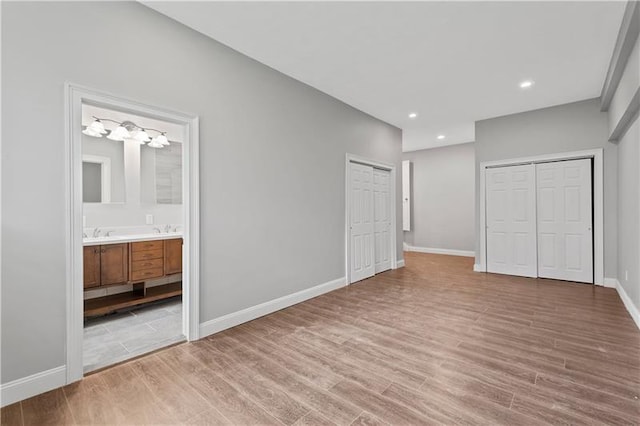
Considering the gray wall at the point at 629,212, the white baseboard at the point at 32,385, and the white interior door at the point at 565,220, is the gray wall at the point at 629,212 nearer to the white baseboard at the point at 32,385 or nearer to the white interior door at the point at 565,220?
the white interior door at the point at 565,220

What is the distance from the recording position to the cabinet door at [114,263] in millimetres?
3504

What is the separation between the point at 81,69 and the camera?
2189 mm

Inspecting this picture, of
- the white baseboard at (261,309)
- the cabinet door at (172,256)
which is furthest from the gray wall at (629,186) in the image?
the cabinet door at (172,256)

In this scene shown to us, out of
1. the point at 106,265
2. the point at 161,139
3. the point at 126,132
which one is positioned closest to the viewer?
the point at 106,265

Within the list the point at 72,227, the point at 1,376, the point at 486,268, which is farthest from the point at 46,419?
the point at 486,268

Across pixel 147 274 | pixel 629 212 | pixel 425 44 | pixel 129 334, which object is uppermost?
pixel 425 44

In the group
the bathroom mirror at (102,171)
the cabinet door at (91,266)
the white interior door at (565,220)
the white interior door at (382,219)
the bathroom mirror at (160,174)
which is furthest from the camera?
the white interior door at (382,219)

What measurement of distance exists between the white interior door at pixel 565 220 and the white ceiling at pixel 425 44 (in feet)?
3.95

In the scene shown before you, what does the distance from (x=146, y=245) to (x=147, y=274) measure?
1.26 ft

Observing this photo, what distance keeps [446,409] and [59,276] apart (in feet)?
9.10

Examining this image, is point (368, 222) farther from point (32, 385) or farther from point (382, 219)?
point (32, 385)

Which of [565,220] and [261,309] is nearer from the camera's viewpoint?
[261,309]

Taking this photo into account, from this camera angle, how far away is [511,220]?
541cm

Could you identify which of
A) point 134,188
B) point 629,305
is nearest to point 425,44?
point 629,305
